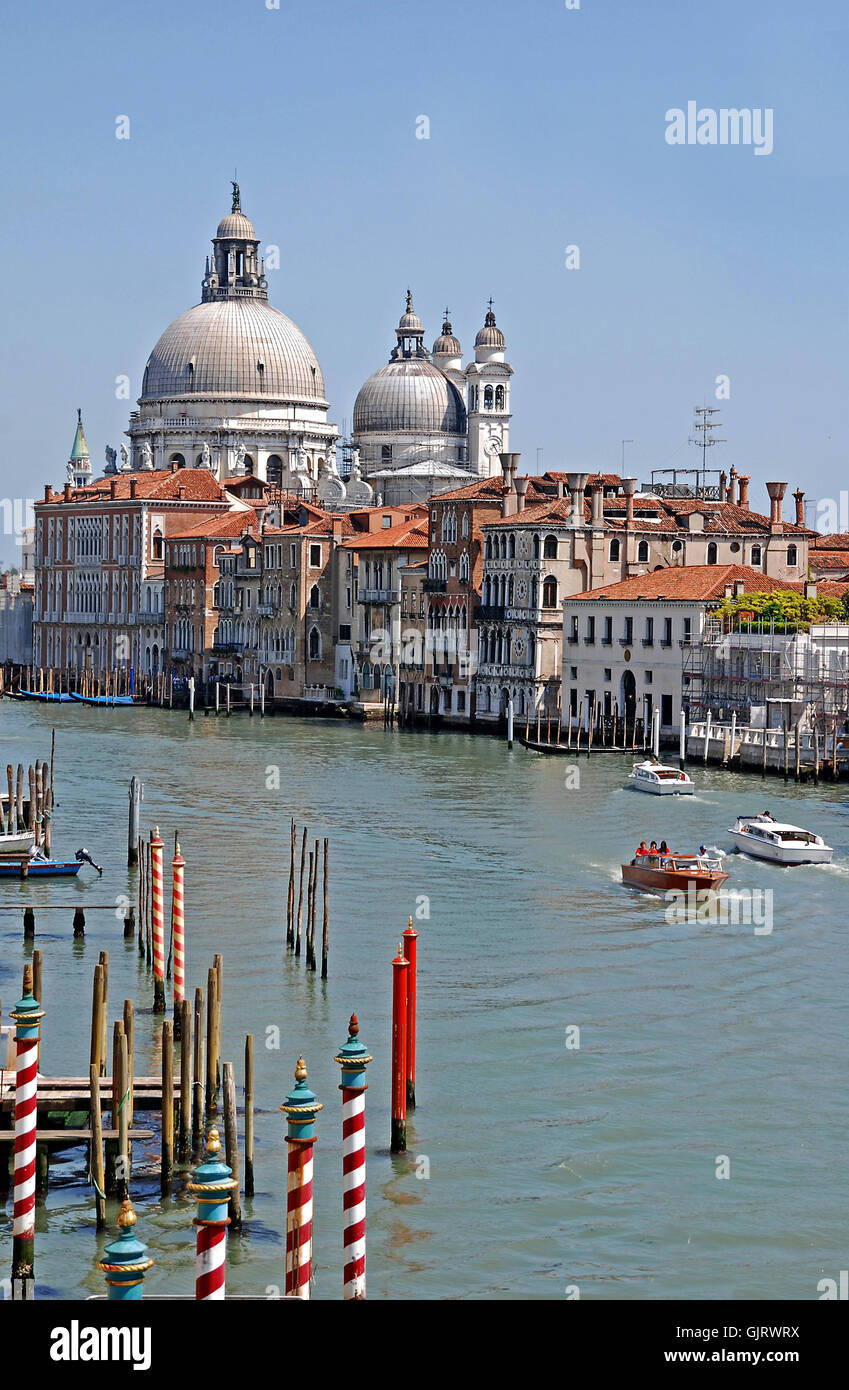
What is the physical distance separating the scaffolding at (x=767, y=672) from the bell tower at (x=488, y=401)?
32768 millimetres

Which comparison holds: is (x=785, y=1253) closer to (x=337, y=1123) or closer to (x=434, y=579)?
(x=337, y=1123)

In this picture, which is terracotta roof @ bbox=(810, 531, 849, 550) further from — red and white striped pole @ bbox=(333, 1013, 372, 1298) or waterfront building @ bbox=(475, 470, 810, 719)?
red and white striped pole @ bbox=(333, 1013, 372, 1298)

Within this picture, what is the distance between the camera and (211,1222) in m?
6.72

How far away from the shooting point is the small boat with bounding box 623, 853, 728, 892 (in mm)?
20172

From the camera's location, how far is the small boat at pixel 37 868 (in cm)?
2141

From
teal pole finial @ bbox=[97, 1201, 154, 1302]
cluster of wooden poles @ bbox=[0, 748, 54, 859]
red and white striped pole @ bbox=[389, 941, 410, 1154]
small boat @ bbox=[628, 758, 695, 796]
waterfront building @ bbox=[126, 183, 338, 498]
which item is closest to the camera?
teal pole finial @ bbox=[97, 1201, 154, 1302]

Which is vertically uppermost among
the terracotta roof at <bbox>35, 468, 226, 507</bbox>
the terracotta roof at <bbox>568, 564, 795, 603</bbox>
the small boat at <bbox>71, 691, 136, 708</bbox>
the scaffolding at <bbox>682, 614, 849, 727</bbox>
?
the terracotta roof at <bbox>35, 468, 226, 507</bbox>

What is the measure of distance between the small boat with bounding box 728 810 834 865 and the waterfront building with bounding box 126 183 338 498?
52.1 meters

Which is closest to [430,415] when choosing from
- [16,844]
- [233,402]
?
[233,402]

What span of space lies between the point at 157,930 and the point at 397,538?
36302 millimetres

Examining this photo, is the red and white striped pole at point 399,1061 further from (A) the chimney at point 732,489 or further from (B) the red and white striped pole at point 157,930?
(A) the chimney at point 732,489

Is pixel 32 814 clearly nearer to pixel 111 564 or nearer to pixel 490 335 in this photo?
pixel 111 564

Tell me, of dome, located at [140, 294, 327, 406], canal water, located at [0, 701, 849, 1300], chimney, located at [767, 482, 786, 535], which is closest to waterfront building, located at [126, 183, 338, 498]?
dome, located at [140, 294, 327, 406]

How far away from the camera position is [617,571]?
147ft
